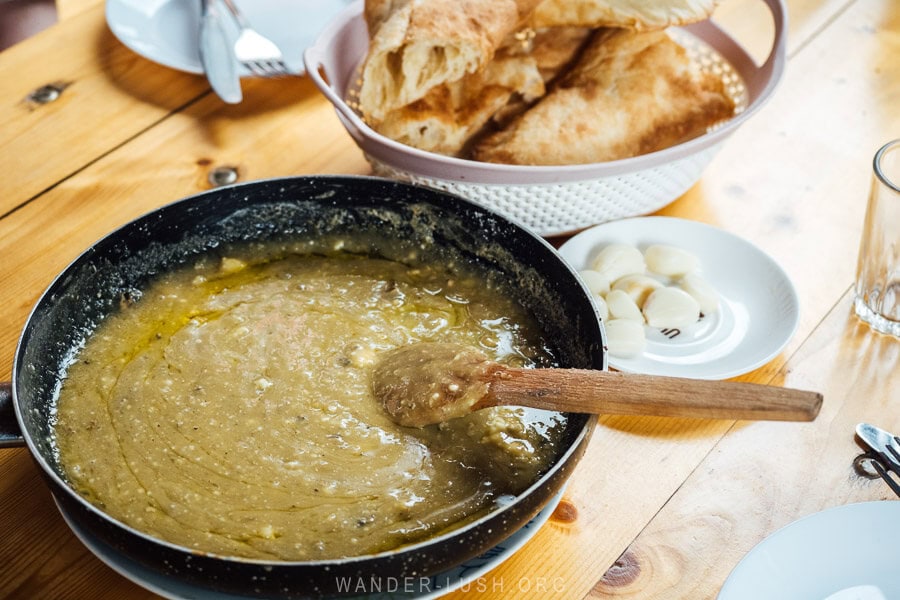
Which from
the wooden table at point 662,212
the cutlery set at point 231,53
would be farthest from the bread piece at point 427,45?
the cutlery set at point 231,53

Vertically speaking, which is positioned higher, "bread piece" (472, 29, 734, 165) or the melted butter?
"bread piece" (472, 29, 734, 165)

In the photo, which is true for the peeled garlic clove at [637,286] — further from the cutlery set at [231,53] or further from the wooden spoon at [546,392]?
the cutlery set at [231,53]

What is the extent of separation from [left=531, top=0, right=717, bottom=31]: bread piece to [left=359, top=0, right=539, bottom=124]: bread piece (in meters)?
0.05

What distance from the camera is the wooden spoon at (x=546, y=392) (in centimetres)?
77

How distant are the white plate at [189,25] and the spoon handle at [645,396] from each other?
85cm

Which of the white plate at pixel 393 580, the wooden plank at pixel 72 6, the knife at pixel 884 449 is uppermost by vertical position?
the wooden plank at pixel 72 6

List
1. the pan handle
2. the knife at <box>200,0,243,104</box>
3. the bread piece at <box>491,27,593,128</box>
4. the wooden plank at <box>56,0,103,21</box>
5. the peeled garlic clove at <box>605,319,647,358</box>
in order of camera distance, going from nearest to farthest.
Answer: the pan handle → the peeled garlic clove at <box>605,319,647,358</box> → the bread piece at <box>491,27,593,128</box> → the knife at <box>200,0,243,104</box> → the wooden plank at <box>56,0,103,21</box>

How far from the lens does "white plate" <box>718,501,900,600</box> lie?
30.8 inches

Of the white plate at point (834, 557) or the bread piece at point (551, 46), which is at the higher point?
the bread piece at point (551, 46)

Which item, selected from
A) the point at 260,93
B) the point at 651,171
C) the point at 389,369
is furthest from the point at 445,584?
the point at 260,93

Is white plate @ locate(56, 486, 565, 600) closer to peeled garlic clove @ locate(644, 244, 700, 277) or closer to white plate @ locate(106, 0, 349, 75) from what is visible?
peeled garlic clove @ locate(644, 244, 700, 277)

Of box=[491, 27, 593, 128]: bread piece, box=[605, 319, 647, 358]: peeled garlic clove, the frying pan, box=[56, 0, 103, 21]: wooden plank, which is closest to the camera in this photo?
the frying pan

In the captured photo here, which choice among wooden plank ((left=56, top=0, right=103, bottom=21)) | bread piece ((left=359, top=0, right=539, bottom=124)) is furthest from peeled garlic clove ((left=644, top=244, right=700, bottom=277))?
wooden plank ((left=56, top=0, right=103, bottom=21))

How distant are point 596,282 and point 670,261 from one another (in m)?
0.12
